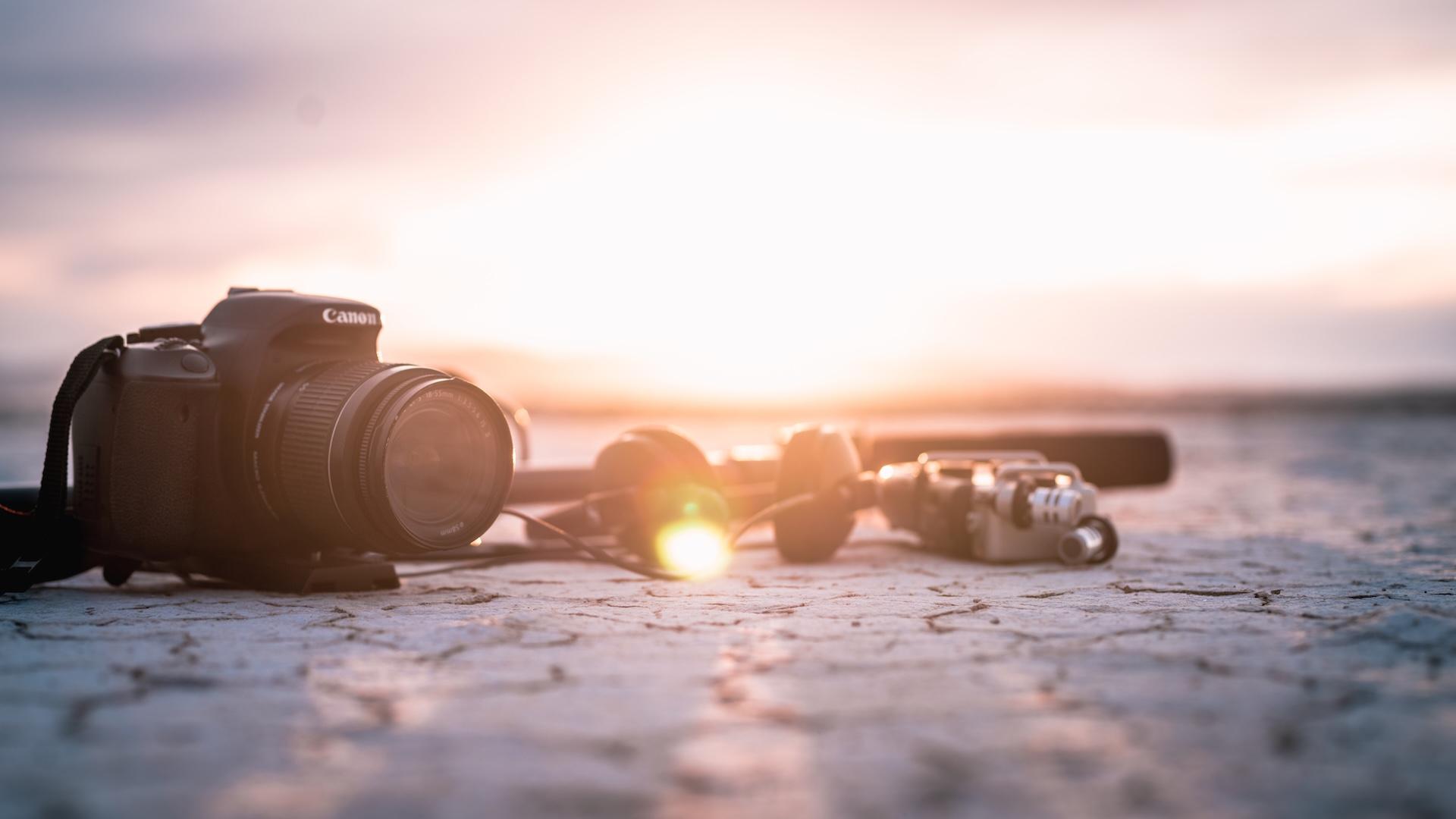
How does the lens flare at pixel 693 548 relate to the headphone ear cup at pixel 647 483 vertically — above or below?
below

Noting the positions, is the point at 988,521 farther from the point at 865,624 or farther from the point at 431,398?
the point at 431,398

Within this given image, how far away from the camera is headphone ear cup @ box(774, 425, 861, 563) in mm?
3432

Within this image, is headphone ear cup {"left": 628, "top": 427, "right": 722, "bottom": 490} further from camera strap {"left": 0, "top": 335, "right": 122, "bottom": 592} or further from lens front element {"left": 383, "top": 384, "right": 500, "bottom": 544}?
camera strap {"left": 0, "top": 335, "right": 122, "bottom": 592}

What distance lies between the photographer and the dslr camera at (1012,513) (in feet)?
10.5

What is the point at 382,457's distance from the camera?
245 cm

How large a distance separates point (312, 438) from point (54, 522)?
74 cm

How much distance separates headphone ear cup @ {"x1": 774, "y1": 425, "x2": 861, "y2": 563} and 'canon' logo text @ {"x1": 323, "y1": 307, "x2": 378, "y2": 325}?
4.50ft

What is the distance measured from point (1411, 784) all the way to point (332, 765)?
132 centimetres

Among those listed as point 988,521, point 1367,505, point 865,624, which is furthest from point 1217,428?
point 865,624

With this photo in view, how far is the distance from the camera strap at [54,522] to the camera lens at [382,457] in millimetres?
418

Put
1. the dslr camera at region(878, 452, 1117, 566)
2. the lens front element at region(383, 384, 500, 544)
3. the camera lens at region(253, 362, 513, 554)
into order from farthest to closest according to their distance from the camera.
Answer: the dslr camera at region(878, 452, 1117, 566)
the lens front element at region(383, 384, 500, 544)
the camera lens at region(253, 362, 513, 554)

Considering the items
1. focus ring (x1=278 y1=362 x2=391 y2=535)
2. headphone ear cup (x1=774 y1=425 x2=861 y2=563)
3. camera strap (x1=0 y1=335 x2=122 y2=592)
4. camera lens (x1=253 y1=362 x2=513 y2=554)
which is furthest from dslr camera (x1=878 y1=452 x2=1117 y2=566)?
camera strap (x1=0 y1=335 x2=122 y2=592)

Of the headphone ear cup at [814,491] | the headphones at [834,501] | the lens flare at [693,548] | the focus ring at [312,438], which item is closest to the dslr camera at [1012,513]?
the headphones at [834,501]

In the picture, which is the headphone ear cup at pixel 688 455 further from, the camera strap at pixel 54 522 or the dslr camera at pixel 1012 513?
the camera strap at pixel 54 522
